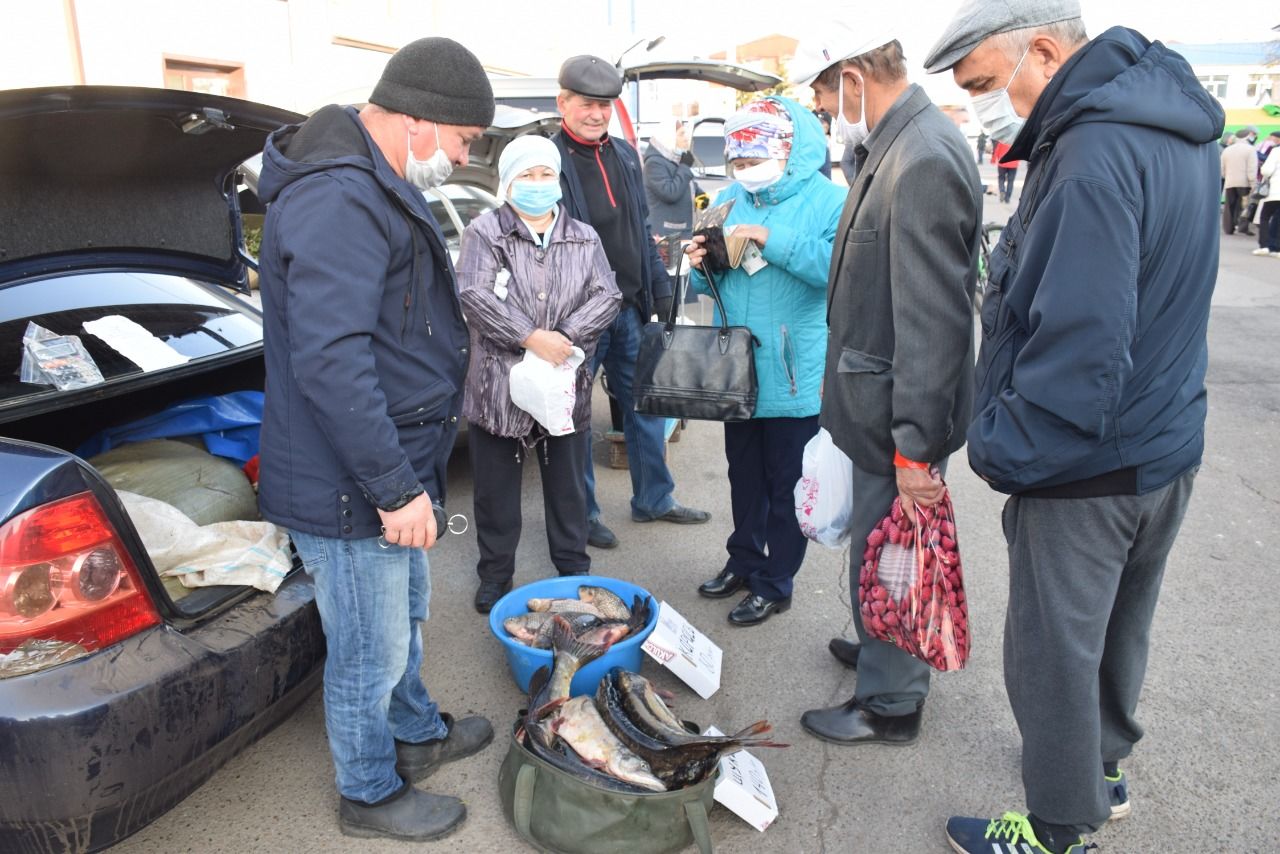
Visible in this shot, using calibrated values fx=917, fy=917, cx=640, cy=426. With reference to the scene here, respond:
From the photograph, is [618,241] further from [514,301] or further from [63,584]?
[63,584]

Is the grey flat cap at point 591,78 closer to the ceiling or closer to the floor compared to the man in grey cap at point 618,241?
closer to the ceiling

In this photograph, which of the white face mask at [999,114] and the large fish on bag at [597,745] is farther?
the large fish on bag at [597,745]

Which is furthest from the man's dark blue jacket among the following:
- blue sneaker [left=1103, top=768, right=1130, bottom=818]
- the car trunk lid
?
blue sneaker [left=1103, top=768, right=1130, bottom=818]

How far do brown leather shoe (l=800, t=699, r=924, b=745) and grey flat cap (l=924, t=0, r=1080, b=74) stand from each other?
1.89 metres

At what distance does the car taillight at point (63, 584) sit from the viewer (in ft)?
5.89

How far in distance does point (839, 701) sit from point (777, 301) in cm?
139

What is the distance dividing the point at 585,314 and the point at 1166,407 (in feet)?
6.74

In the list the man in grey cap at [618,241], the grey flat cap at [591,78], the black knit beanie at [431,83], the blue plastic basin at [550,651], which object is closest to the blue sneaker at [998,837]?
the blue plastic basin at [550,651]

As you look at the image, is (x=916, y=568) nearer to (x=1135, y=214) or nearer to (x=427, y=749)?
(x=1135, y=214)

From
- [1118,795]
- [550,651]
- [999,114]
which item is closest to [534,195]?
[550,651]

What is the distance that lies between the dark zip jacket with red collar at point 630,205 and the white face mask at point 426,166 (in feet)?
5.62

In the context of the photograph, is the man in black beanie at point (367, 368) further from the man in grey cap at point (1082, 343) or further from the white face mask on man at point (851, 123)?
the man in grey cap at point (1082, 343)

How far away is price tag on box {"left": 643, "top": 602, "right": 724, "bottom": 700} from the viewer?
9.57 feet

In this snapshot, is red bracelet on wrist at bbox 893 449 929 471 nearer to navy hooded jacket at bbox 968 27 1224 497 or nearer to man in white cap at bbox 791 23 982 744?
man in white cap at bbox 791 23 982 744
